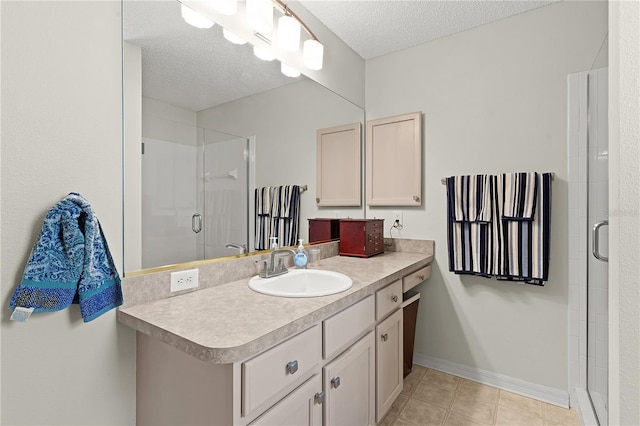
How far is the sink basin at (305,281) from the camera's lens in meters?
1.50

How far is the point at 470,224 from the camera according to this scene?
2.10 metres

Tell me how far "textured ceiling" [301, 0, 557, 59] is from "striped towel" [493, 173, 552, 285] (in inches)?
42.1

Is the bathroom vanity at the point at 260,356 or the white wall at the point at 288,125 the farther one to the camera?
the white wall at the point at 288,125

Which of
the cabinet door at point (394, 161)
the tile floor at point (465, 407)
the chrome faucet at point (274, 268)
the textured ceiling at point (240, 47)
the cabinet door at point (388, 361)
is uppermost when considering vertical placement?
the textured ceiling at point (240, 47)

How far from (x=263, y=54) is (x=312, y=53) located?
1.19ft

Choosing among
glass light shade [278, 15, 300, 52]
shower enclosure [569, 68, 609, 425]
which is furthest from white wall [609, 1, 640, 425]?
glass light shade [278, 15, 300, 52]

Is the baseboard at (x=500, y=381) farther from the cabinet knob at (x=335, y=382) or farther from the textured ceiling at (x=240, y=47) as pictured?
the textured ceiling at (x=240, y=47)

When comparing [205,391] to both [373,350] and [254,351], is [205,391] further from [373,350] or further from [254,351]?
[373,350]

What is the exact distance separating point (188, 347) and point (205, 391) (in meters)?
0.17

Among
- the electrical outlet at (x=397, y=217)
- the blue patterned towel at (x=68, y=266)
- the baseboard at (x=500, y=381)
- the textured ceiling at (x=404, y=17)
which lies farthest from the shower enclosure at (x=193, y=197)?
the baseboard at (x=500, y=381)

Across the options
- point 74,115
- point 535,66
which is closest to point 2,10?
point 74,115

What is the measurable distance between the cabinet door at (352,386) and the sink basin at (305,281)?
0.96 ft

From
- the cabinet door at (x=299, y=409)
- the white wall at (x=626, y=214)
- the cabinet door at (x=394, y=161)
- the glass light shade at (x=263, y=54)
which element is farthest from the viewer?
the cabinet door at (x=394, y=161)

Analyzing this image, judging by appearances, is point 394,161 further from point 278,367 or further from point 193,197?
point 278,367
